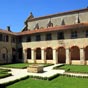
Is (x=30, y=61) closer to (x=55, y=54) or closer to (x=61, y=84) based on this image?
(x=55, y=54)

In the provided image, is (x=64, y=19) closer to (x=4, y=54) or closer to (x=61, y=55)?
(x=61, y=55)

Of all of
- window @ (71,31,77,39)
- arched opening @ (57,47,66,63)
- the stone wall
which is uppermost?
the stone wall

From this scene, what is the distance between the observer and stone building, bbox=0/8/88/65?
112 ft

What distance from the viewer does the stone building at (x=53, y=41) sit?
34.1 metres

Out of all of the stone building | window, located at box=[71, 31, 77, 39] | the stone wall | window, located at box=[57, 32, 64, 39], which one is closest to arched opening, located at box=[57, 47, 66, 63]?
the stone building

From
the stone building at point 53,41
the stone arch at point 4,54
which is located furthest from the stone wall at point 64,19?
the stone arch at point 4,54

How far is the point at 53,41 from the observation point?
37.1 meters

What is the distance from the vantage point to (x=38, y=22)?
4906cm

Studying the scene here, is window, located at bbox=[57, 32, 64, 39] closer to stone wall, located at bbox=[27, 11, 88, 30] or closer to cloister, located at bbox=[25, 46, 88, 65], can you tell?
cloister, located at bbox=[25, 46, 88, 65]

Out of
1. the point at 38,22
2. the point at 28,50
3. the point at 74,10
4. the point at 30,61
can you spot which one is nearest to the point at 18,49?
the point at 28,50

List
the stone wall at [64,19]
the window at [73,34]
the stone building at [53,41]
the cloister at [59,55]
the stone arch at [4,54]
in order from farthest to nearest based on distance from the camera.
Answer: the stone wall at [64,19], the stone arch at [4,54], the cloister at [59,55], the window at [73,34], the stone building at [53,41]

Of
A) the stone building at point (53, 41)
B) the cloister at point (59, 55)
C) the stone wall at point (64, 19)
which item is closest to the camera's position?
the stone building at point (53, 41)

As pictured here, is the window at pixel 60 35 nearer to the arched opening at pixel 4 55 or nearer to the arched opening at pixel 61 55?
the arched opening at pixel 61 55

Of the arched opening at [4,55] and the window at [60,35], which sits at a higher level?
the window at [60,35]
